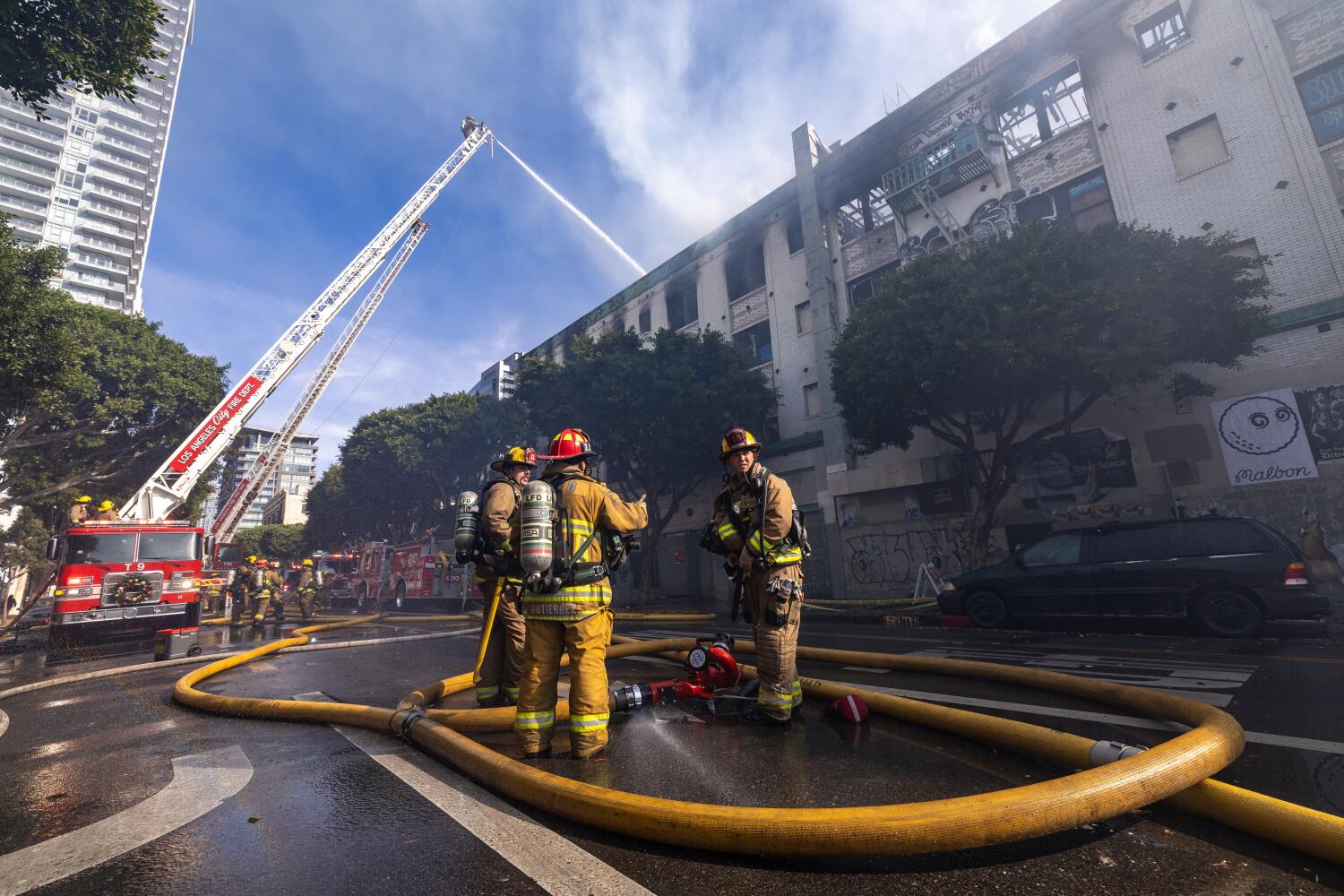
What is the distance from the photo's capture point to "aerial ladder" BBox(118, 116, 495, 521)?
1369 centimetres

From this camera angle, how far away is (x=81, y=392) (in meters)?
17.5

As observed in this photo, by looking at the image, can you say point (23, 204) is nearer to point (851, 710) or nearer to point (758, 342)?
point (758, 342)

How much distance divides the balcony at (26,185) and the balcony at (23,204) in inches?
49.1

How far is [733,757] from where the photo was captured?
11.0ft

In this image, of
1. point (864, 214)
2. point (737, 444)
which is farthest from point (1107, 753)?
point (864, 214)

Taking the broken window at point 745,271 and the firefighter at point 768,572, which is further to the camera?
the broken window at point 745,271

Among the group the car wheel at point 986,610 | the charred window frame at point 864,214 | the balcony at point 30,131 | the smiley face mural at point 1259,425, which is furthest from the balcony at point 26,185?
the smiley face mural at point 1259,425

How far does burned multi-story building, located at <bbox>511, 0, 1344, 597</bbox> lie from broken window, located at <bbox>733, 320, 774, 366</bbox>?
148 millimetres

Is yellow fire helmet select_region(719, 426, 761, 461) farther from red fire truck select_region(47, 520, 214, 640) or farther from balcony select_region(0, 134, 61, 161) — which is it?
balcony select_region(0, 134, 61, 161)

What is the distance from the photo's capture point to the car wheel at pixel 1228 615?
24.6 ft

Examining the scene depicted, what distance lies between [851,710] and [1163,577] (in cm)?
708

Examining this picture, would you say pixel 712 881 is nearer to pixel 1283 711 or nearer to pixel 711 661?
pixel 711 661

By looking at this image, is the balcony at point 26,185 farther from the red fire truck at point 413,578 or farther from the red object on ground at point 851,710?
the red object on ground at point 851,710

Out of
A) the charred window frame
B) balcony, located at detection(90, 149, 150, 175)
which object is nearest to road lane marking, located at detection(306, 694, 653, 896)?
the charred window frame
